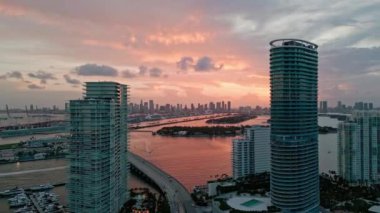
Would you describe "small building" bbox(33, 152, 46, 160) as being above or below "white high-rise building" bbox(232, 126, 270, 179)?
below

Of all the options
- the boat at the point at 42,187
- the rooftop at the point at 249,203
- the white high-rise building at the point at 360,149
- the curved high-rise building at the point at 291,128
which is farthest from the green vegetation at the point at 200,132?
the curved high-rise building at the point at 291,128

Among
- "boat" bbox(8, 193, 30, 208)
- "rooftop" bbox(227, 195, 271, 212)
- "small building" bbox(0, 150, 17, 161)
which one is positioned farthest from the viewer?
"small building" bbox(0, 150, 17, 161)

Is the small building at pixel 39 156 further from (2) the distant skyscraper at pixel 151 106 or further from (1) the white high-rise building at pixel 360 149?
(2) the distant skyscraper at pixel 151 106

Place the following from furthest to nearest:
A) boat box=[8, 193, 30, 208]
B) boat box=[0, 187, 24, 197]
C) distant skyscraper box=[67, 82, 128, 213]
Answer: boat box=[0, 187, 24, 197]
boat box=[8, 193, 30, 208]
distant skyscraper box=[67, 82, 128, 213]

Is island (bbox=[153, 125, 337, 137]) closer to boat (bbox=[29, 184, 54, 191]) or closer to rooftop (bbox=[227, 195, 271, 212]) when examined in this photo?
boat (bbox=[29, 184, 54, 191])

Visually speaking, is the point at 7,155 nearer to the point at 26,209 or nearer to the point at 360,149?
the point at 26,209

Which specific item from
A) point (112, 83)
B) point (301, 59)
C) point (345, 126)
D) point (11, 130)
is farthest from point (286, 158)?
point (11, 130)

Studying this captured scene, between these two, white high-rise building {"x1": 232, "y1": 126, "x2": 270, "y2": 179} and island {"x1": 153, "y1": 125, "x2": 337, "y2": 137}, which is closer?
white high-rise building {"x1": 232, "y1": 126, "x2": 270, "y2": 179}

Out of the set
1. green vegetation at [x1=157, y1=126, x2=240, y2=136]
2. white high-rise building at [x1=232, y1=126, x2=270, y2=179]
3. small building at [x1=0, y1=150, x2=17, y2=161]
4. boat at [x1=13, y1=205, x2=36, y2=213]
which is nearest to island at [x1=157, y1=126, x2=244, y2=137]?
green vegetation at [x1=157, y1=126, x2=240, y2=136]
